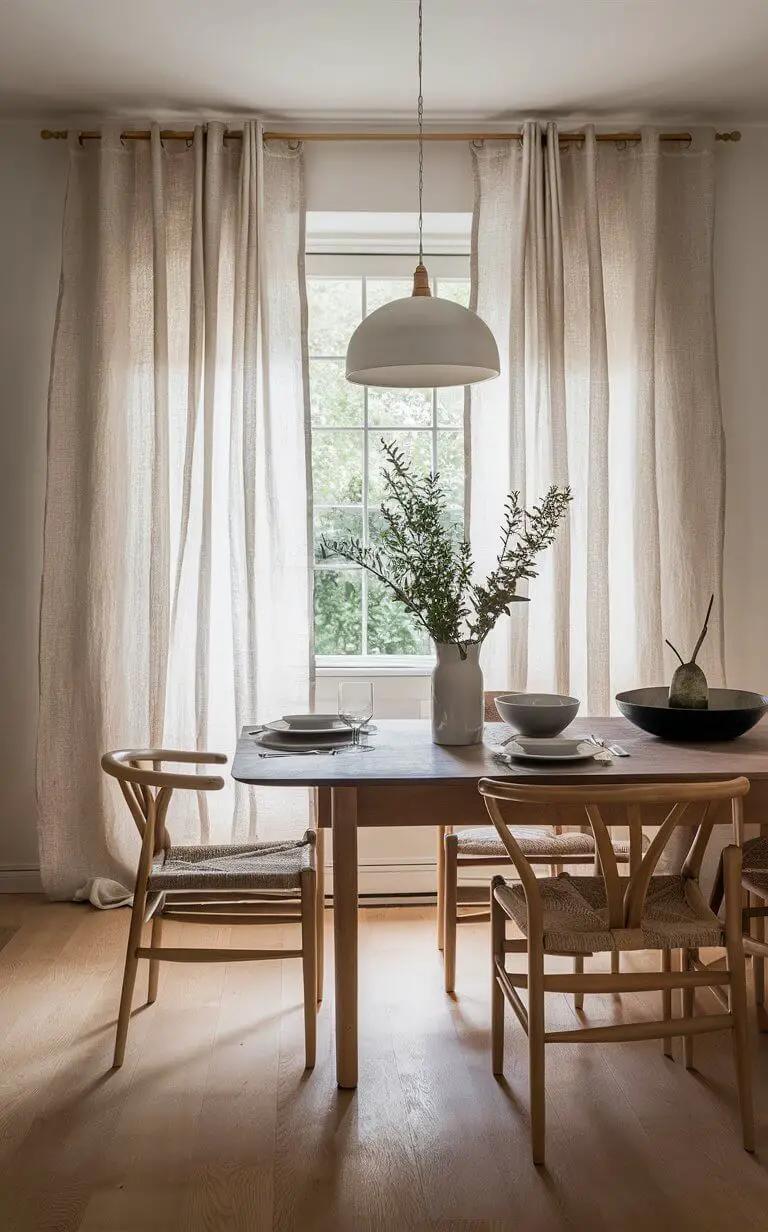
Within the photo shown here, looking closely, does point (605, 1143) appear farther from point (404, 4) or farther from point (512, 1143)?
point (404, 4)

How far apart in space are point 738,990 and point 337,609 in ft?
8.07

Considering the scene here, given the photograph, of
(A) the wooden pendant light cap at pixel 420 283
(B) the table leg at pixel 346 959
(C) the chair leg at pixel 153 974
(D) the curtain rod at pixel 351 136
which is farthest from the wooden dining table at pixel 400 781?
(D) the curtain rod at pixel 351 136

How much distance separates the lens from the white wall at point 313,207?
3998 millimetres

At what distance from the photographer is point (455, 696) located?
283 cm

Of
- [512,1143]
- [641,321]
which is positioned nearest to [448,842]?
[512,1143]

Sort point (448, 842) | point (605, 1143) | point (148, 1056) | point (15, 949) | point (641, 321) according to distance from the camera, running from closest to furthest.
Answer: point (605, 1143), point (148, 1056), point (448, 842), point (15, 949), point (641, 321)

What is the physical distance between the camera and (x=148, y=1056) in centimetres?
275

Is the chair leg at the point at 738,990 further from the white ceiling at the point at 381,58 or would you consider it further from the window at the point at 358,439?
the white ceiling at the point at 381,58

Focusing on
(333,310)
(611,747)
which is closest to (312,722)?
(611,747)

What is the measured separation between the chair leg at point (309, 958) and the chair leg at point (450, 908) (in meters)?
0.54

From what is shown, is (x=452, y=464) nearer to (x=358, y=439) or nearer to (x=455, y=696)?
(x=358, y=439)

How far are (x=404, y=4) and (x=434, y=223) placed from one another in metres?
1.00

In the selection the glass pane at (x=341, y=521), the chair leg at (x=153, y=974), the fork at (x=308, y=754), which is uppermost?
the glass pane at (x=341, y=521)

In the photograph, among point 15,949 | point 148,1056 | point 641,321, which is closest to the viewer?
point 148,1056
